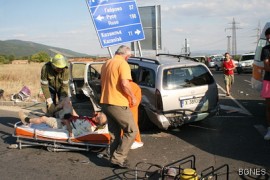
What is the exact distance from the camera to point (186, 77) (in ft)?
24.4

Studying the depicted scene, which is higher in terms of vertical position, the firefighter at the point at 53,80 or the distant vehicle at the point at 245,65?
the firefighter at the point at 53,80

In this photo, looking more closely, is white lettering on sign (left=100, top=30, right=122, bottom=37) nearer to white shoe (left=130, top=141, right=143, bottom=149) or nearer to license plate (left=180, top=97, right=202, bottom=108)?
license plate (left=180, top=97, right=202, bottom=108)

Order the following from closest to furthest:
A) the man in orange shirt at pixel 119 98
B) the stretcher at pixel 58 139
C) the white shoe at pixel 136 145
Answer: the man in orange shirt at pixel 119 98 → the stretcher at pixel 58 139 → the white shoe at pixel 136 145

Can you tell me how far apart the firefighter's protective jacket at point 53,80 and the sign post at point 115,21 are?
12.6ft

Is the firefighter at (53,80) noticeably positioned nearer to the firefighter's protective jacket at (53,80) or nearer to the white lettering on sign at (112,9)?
the firefighter's protective jacket at (53,80)

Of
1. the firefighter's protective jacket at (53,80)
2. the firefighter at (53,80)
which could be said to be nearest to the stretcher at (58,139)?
the firefighter at (53,80)

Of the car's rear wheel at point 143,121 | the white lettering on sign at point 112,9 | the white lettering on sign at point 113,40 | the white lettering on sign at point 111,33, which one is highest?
the white lettering on sign at point 112,9

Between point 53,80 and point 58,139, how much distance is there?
1602 mm

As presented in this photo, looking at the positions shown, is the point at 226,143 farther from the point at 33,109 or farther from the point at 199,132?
the point at 33,109

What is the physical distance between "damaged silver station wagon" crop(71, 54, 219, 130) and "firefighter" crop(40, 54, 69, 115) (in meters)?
1.73

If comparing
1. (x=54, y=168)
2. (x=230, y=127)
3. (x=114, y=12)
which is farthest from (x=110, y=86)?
(x=114, y=12)

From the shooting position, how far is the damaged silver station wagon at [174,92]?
7.08 m

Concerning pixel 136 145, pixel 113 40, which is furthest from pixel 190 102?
pixel 113 40

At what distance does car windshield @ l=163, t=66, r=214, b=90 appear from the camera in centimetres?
722
